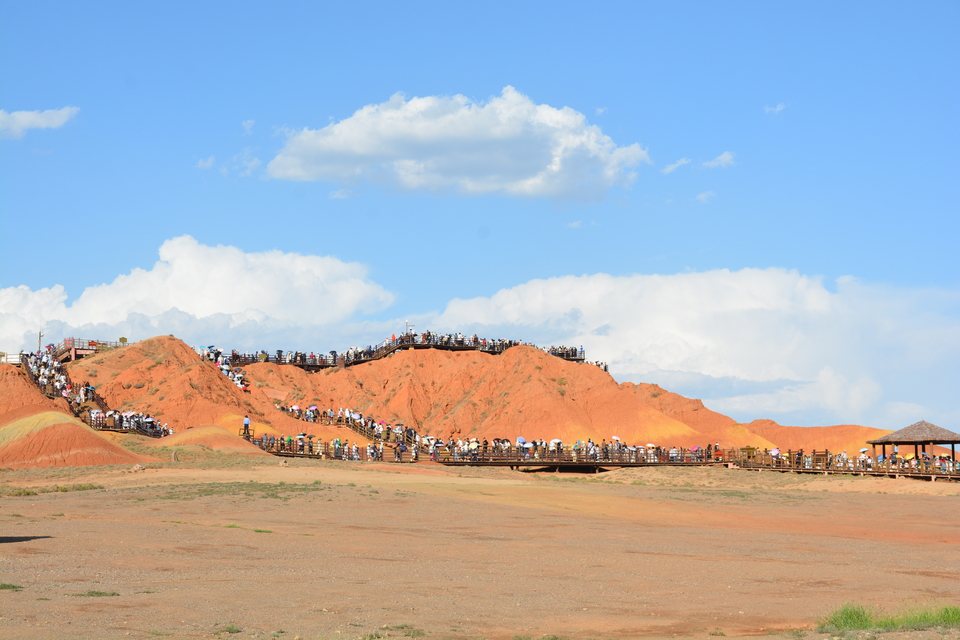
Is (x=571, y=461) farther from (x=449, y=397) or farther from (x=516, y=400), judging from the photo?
(x=449, y=397)

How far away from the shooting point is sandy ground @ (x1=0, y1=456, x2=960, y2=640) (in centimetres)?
1374

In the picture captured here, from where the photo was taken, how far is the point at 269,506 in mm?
30078

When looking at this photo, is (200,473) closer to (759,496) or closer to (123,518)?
(123,518)

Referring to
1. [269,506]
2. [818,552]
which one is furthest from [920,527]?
[269,506]

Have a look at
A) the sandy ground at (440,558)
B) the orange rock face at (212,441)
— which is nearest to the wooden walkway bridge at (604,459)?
the orange rock face at (212,441)

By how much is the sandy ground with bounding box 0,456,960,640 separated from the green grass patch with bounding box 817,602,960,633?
22.3 inches

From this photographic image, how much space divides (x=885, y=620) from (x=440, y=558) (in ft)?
32.3

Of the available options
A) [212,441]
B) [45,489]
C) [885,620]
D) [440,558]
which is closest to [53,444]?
[212,441]

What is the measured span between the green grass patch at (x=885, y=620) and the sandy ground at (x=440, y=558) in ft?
1.86

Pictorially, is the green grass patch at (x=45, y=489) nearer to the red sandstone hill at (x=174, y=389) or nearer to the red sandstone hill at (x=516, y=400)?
the red sandstone hill at (x=174, y=389)

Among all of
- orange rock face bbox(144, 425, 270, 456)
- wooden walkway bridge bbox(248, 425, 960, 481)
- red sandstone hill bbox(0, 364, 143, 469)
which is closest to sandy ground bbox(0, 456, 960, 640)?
red sandstone hill bbox(0, 364, 143, 469)

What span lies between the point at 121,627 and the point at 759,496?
112 ft

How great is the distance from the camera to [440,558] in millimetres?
20812

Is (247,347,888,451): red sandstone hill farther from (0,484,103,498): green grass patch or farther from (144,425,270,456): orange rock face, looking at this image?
(0,484,103,498): green grass patch
